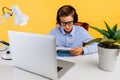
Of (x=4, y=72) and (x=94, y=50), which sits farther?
(x=94, y=50)

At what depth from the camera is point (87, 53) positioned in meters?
1.44

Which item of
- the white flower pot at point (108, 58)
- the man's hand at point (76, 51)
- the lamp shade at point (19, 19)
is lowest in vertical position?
the man's hand at point (76, 51)

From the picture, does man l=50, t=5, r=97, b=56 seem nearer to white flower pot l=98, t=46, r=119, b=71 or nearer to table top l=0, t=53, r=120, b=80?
table top l=0, t=53, r=120, b=80

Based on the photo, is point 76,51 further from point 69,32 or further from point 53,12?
point 53,12

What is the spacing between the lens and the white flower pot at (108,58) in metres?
1.04

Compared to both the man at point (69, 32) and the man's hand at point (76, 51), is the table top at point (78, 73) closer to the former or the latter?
the man's hand at point (76, 51)

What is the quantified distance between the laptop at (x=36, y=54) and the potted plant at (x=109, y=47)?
251 mm


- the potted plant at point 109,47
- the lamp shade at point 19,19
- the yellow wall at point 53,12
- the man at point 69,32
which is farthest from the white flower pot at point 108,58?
the yellow wall at point 53,12

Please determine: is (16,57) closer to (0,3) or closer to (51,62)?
(51,62)

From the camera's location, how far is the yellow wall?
8.10ft

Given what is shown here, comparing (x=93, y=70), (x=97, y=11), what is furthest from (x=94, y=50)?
(x=97, y=11)

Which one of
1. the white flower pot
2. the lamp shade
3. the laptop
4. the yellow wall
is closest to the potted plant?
the white flower pot

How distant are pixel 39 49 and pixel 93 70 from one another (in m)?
0.40

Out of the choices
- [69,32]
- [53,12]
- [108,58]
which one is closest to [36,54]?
[108,58]
